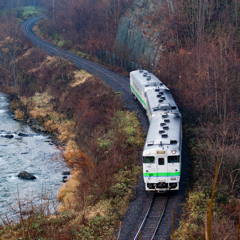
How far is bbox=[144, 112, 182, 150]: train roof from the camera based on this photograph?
693 inches

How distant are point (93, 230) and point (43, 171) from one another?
1533 cm

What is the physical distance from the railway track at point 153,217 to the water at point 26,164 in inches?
311

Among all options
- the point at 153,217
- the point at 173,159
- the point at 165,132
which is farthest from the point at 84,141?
the point at 153,217

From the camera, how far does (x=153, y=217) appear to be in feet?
52.9

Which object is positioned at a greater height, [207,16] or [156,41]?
[207,16]

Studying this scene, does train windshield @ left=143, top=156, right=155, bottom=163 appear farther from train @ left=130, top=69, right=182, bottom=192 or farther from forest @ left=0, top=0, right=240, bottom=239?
forest @ left=0, top=0, right=240, bottom=239

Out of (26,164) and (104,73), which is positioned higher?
(104,73)

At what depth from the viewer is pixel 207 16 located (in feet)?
129

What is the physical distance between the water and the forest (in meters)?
4.97

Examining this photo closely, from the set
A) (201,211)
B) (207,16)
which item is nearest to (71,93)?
(207,16)

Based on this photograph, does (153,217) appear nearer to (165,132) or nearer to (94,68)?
(165,132)

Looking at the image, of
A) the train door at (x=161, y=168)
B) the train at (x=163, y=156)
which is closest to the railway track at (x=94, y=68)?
the train at (x=163, y=156)

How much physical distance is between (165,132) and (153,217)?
5326 millimetres

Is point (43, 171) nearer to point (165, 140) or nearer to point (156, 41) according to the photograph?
point (165, 140)
